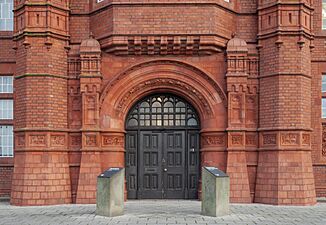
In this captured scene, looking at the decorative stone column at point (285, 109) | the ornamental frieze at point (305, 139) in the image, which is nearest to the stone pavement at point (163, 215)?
the decorative stone column at point (285, 109)

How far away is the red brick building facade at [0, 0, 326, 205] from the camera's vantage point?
15.0 m

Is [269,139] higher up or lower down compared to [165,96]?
lower down

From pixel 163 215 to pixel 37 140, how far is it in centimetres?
475

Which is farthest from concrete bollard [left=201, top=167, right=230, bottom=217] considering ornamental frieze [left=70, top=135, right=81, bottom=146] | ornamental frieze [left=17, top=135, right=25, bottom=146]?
ornamental frieze [left=17, top=135, right=25, bottom=146]

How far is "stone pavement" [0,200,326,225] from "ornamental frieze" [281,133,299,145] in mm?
1848

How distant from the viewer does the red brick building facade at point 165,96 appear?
1504 cm

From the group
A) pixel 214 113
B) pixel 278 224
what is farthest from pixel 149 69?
pixel 278 224

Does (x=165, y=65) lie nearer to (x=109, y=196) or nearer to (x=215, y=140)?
(x=215, y=140)

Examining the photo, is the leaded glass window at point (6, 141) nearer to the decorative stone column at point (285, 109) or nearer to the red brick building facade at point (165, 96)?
the red brick building facade at point (165, 96)

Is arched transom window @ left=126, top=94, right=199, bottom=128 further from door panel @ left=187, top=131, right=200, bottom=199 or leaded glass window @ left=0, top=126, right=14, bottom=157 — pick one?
leaded glass window @ left=0, top=126, right=14, bottom=157

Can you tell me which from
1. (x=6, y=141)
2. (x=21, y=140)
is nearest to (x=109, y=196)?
(x=21, y=140)

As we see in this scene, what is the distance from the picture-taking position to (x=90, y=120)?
50.8 feet

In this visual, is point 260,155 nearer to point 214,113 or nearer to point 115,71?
point 214,113

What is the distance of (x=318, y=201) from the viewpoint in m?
15.8
